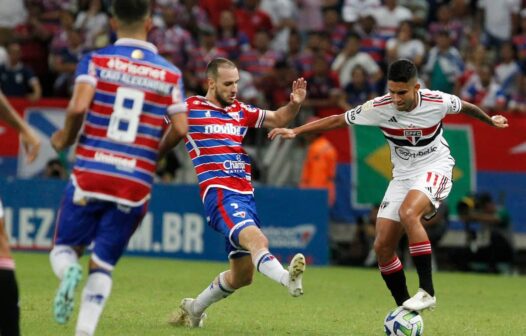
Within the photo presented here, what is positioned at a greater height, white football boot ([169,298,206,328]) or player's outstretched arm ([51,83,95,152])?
player's outstretched arm ([51,83,95,152])

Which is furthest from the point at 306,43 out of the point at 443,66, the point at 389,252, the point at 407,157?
the point at 389,252

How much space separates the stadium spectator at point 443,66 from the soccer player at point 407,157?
1001cm

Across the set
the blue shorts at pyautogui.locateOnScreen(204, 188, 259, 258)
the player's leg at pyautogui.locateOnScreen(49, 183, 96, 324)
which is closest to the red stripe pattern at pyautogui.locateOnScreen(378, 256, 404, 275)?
the blue shorts at pyautogui.locateOnScreen(204, 188, 259, 258)

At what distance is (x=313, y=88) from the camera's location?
20.8 meters

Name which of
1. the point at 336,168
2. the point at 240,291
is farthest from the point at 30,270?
the point at 336,168

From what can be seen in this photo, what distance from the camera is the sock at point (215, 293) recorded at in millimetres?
10311

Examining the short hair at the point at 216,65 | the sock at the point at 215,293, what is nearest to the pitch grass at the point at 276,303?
the sock at the point at 215,293

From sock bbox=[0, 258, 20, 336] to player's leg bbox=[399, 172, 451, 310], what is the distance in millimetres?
3643

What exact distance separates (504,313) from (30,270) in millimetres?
6990

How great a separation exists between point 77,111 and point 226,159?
2.85 m

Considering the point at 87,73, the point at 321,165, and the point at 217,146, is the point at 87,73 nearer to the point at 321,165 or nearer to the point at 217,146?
the point at 217,146

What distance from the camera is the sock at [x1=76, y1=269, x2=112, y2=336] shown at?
25.1ft

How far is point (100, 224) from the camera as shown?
7.80 meters

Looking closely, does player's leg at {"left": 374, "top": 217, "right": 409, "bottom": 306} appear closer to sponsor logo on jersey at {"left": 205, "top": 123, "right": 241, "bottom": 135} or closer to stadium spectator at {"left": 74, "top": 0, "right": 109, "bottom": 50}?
sponsor logo on jersey at {"left": 205, "top": 123, "right": 241, "bottom": 135}
